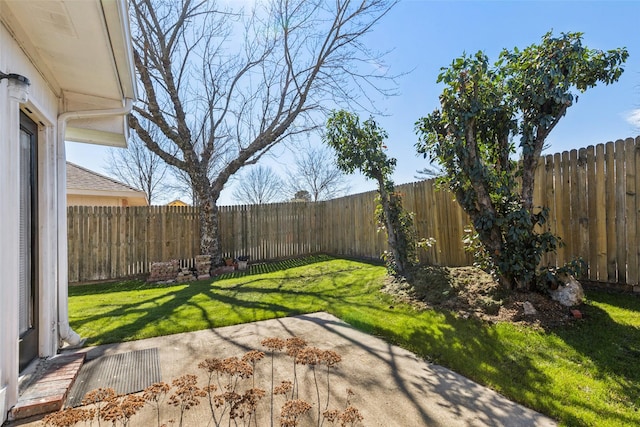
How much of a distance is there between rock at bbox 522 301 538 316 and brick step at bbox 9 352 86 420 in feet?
14.0

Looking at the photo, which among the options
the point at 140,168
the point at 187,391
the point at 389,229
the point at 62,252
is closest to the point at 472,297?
the point at 389,229

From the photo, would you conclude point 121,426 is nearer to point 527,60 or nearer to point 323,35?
point 527,60

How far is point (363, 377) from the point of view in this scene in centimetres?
241

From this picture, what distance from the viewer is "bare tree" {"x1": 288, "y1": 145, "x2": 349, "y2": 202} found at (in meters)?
25.2

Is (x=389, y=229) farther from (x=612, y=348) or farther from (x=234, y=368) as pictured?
(x=234, y=368)

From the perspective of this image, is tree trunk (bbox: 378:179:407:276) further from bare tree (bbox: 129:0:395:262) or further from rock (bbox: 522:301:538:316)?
bare tree (bbox: 129:0:395:262)

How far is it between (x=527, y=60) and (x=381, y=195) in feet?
9.49

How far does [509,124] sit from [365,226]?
4743 millimetres

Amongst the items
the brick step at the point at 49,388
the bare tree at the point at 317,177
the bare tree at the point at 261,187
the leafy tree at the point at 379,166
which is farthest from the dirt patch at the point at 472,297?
the bare tree at the point at 261,187

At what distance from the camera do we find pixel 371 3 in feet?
27.7

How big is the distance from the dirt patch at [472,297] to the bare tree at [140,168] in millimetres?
18458

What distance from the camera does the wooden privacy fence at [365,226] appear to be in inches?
143

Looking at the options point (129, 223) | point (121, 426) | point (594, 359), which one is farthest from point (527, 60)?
point (129, 223)

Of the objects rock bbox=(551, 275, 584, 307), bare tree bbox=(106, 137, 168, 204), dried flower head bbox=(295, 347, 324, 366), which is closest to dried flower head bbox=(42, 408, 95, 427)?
dried flower head bbox=(295, 347, 324, 366)
